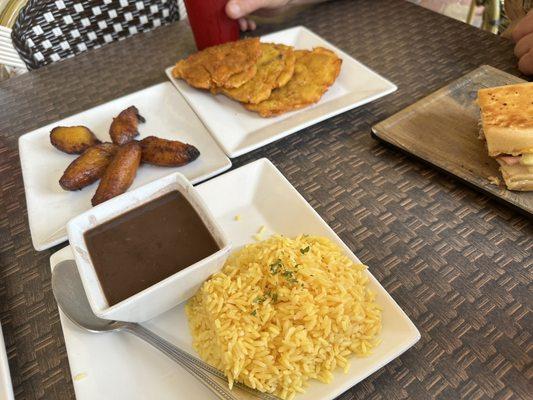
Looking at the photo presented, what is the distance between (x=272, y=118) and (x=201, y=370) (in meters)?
1.20

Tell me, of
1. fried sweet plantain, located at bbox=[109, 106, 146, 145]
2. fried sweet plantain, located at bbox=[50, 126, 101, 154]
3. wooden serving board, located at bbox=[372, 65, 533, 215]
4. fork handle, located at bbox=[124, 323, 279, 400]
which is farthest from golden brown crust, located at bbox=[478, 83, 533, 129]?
fried sweet plantain, located at bbox=[50, 126, 101, 154]

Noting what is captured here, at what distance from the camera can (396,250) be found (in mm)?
1421

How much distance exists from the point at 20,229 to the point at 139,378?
2.97 feet

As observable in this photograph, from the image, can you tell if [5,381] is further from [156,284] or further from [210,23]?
[210,23]

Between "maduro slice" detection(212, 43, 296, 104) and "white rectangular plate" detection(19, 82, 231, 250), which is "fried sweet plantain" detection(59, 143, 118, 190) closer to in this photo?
"white rectangular plate" detection(19, 82, 231, 250)

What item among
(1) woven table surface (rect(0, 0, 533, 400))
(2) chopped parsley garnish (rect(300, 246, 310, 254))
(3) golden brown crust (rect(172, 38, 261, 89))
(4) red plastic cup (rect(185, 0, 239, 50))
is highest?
(4) red plastic cup (rect(185, 0, 239, 50))

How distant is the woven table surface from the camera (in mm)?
1132

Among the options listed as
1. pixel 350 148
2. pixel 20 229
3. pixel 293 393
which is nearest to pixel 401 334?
pixel 293 393

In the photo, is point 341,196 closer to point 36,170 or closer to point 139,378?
point 139,378

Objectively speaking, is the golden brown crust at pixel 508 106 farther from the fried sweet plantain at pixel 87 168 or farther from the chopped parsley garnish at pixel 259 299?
the fried sweet plantain at pixel 87 168

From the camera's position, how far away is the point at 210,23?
7.53ft

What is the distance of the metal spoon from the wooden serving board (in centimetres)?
107

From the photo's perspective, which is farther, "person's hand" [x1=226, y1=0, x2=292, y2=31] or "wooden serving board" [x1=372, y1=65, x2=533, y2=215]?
"person's hand" [x1=226, y1=0, x2=292, y2=31]

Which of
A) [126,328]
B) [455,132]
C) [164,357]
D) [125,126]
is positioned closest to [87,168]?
[125,126]
